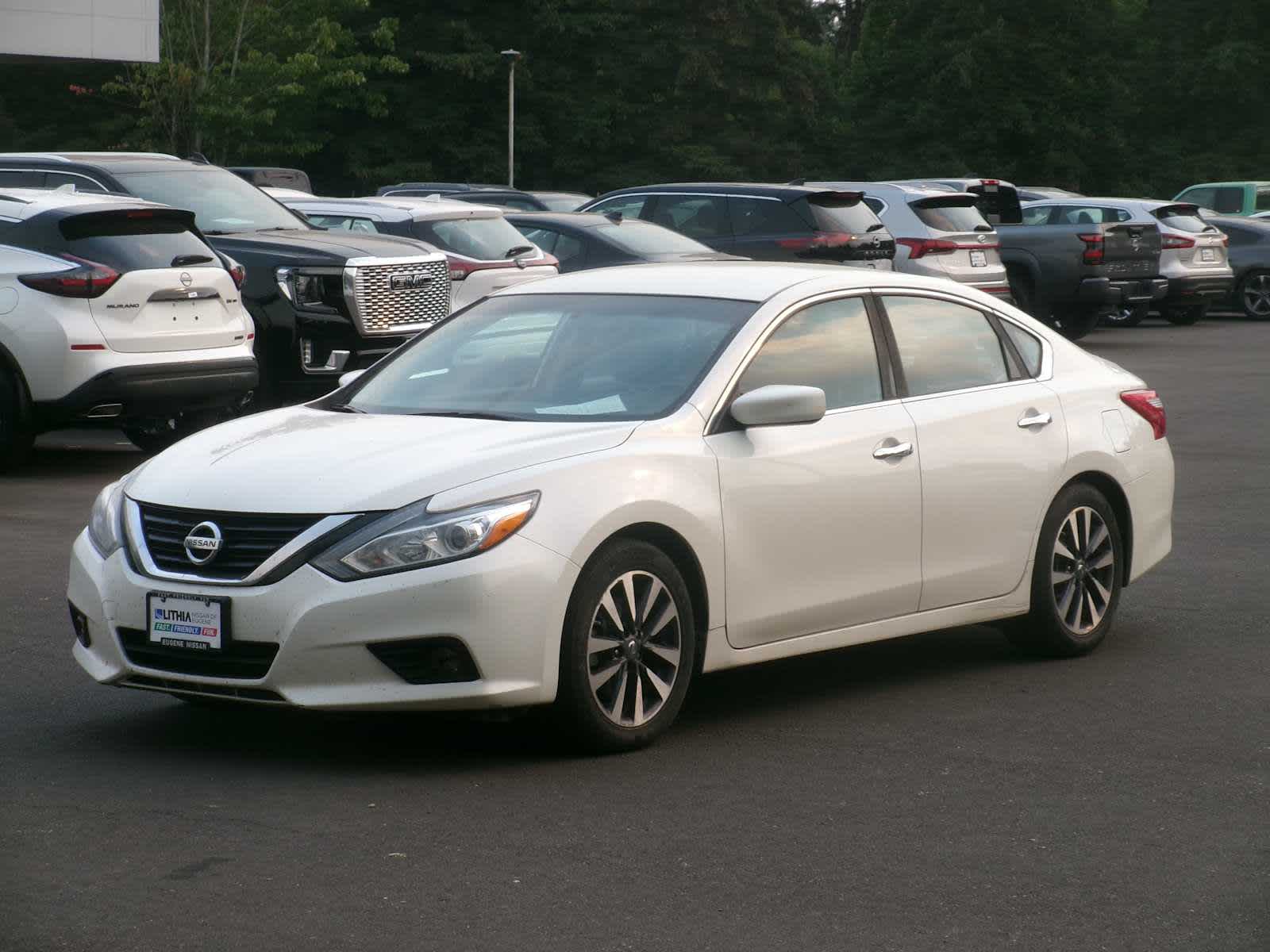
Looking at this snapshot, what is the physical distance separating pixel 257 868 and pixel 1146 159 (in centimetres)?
6944

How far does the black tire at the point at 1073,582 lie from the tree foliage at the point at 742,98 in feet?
170

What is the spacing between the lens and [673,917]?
192 inches

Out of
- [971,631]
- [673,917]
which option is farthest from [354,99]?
[673,917]

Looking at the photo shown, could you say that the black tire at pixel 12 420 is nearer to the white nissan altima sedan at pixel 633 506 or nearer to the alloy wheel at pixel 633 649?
the white nissan altima sedan at pixel 633 506

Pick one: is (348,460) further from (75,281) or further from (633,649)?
(75,281)

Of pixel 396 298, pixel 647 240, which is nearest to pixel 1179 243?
pixel 647 240

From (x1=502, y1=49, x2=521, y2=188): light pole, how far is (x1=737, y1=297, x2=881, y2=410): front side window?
167ft

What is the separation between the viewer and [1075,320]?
28.8 metres

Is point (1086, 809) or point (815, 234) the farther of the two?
point (815, 234)

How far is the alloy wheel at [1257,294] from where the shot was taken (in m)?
33.6

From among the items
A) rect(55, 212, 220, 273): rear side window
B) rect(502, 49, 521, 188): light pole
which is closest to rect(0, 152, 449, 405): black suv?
rect(55, 212, 220, 273): rear side window

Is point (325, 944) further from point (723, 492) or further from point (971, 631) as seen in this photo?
point (971, 631)

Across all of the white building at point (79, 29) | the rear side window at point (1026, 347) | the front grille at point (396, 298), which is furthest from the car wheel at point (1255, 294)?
the rear side window at point (1026, 347)

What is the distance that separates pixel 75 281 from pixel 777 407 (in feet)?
25.6
